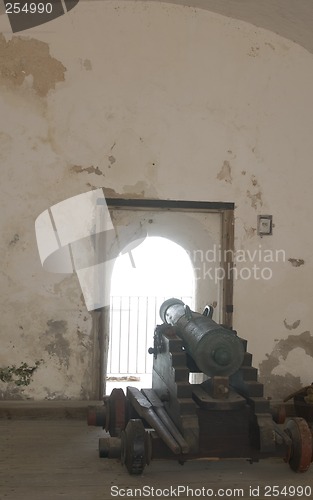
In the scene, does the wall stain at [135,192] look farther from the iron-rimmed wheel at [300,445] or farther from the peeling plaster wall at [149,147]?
the iron-rimmed wheel at [300,445]

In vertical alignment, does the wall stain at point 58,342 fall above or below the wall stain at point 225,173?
below

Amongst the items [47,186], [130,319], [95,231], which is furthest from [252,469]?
[130,319]

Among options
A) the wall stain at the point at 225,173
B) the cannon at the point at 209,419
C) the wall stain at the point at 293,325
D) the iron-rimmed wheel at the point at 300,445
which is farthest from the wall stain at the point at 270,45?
the iron-rimmed wheel at the point at 300,445

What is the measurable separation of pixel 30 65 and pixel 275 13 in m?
2.68

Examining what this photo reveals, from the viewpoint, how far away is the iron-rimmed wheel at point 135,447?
4.48 metres

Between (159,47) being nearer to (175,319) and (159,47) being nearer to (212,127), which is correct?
(212,127)

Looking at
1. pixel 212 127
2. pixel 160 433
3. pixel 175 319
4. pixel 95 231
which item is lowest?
pixel 160 433

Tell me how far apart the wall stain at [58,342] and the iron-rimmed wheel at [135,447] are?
2090 mm

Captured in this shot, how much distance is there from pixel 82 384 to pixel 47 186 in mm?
2182

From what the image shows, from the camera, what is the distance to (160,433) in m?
4.58

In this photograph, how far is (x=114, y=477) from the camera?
4.67m

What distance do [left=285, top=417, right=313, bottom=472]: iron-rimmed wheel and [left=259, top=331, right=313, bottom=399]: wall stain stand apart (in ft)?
6.45

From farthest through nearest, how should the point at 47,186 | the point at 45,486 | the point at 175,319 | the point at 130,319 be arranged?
the point at 130,319 → the point at 47,186 → the point at 175,319 → the point at 45,486

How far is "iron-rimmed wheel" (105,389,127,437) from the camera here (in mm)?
5285
